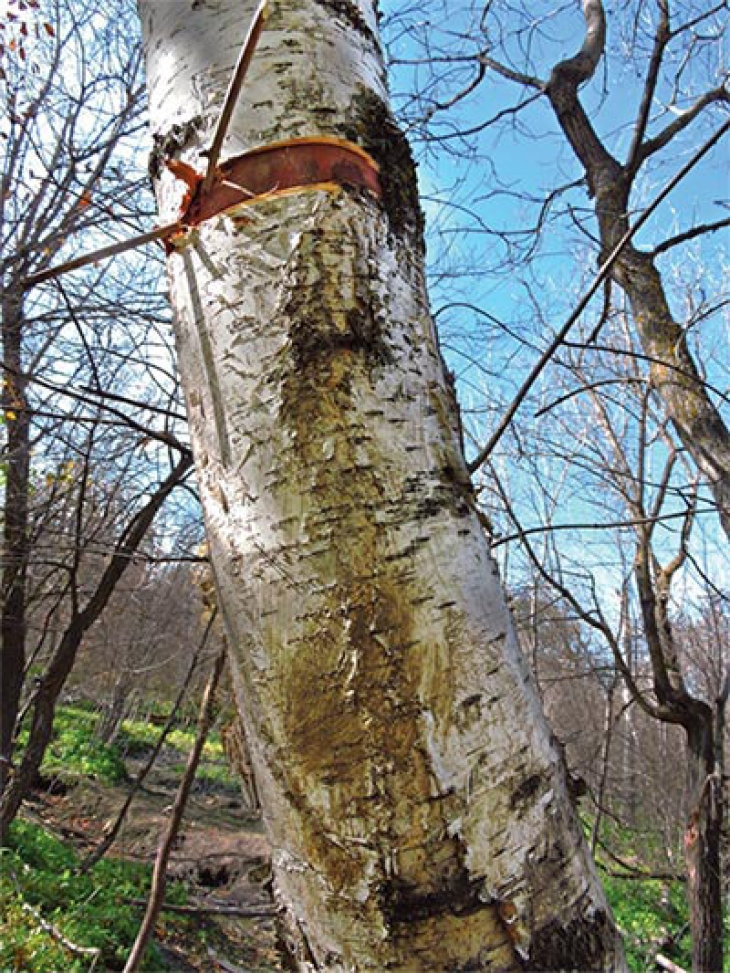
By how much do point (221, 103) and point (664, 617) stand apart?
13.7 ft

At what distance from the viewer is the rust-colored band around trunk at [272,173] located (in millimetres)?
671

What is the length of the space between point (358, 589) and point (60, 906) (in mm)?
5698

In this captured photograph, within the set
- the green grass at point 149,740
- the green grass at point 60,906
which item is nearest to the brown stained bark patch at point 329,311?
the green grass at point 60,906

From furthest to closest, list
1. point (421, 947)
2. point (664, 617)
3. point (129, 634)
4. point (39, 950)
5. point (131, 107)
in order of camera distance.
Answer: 1. point (129, 634)
2. point (131, 107)
3. point (664, 617)
4. point (39, 950)
5. point (421, 947)

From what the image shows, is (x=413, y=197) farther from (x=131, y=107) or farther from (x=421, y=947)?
(x=131, y=107)

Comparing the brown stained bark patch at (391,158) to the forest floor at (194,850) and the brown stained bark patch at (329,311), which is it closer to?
the brown stained bark patch at (329,311)

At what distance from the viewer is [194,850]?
7207 millimetres

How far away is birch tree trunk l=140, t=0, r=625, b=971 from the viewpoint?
1.58ft

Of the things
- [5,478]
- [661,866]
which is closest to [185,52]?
[5,478]

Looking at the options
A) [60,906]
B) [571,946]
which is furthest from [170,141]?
[60,906]

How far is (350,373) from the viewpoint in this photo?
60cm

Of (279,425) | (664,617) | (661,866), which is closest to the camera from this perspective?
(279,425)

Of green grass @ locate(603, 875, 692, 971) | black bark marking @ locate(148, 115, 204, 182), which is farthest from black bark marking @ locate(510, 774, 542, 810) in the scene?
green grass @ locate(603, 875, 692, 971)

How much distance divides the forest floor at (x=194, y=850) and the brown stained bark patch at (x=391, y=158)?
3.92 meters
